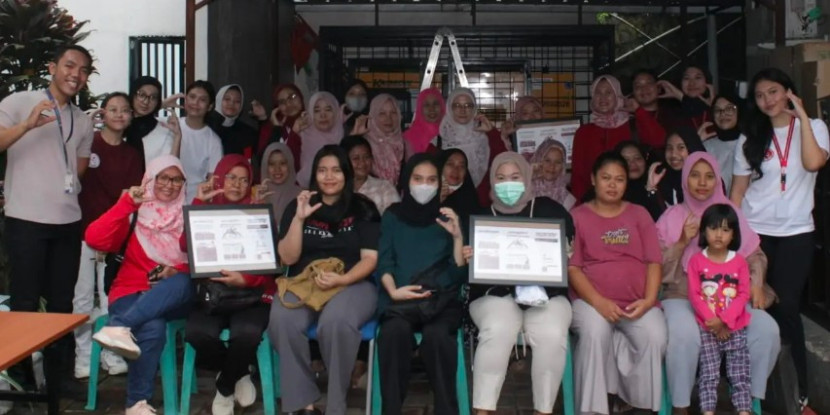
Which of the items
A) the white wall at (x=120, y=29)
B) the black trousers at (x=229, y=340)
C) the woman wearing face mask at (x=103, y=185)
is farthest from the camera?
the white wall at (x=120, y=29)

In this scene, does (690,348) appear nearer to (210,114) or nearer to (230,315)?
(230,315)

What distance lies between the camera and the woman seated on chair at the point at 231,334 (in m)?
4.36

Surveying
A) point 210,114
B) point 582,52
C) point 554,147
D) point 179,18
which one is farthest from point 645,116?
point 179,18

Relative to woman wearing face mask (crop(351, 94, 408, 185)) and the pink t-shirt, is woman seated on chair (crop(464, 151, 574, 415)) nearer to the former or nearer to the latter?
the pink t-shirt

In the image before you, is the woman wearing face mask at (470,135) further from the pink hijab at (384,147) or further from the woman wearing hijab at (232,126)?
the woman wearing hijab at (232,126)

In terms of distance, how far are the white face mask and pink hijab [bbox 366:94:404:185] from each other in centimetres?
155

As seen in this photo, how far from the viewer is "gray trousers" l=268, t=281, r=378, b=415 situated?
166 inches

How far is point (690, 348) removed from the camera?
4160 millimetres

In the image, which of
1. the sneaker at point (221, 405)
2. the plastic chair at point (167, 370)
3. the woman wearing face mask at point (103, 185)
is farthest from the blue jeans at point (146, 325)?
the woman wearing face mask at point (103, 185)

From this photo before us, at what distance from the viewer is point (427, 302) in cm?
430

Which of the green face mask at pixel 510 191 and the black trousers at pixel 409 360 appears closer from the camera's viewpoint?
the black trousers at pixel 409 360

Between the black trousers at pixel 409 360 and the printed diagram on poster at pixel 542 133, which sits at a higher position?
the printed diagram on poster at pixel 542 133

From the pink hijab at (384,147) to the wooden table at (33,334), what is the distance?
8.69 ft

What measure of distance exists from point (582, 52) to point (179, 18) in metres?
4.61
